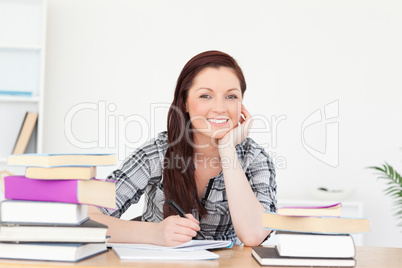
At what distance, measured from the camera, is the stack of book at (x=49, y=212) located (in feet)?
3.59

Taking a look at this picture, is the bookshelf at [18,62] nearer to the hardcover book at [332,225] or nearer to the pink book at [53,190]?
the pink book at [53,190]

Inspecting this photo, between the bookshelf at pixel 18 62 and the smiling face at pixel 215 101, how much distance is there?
76.1 inches

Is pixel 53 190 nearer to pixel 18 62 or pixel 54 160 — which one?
pixel 54 160

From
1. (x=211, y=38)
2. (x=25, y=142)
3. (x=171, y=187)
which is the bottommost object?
(x=171, y=187)

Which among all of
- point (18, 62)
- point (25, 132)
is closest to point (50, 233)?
point (25, 132)

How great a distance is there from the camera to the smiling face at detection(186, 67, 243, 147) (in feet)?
6.24

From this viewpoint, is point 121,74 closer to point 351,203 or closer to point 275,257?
point 351,203

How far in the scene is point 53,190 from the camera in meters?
1.12

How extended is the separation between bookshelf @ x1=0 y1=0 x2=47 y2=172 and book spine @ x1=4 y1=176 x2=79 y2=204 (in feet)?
8.07

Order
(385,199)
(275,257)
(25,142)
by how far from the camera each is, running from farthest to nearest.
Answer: (385,199)
(25,142)
(275,257)

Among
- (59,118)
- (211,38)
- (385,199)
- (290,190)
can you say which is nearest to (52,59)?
(59,118)

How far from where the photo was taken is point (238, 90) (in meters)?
1.95

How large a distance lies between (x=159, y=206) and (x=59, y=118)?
2.03 m

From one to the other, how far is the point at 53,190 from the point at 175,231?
0.39 meters
